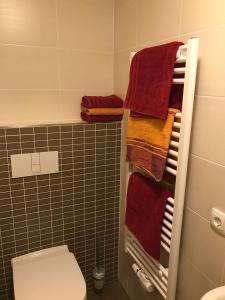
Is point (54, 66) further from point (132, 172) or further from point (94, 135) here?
point (132, 172)

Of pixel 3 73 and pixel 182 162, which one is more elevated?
pixel 3 73

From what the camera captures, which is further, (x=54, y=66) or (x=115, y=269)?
(x=115, y=269)

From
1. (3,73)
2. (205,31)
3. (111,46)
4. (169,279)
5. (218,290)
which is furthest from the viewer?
(111,46)

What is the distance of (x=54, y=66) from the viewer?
1616mm

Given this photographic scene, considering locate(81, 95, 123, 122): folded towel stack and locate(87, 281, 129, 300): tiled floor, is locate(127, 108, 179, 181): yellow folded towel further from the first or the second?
locate(87, 281, 129, 300): tiled floor

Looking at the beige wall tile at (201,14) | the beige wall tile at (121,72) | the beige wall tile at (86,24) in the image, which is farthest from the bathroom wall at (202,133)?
the beige wall tile at (86,24)

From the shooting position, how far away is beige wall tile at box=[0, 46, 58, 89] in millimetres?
1497

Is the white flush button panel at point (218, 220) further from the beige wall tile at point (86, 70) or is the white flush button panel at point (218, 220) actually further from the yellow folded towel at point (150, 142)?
the beige wall tile at point (86, 70)

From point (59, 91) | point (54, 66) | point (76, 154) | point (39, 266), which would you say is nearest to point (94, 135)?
point (76, 154)

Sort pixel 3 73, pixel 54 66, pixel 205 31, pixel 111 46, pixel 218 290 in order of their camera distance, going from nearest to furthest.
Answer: pixel 218 290, pixel 205 31, pixel 3 73, pixel 54 66, pixel 111 46

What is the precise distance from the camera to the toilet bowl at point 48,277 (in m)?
1.34

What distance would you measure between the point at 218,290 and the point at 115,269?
1373mm

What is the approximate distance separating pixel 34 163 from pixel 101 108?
55 centimetres

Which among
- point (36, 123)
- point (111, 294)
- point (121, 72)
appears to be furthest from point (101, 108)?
point (111, 294)
